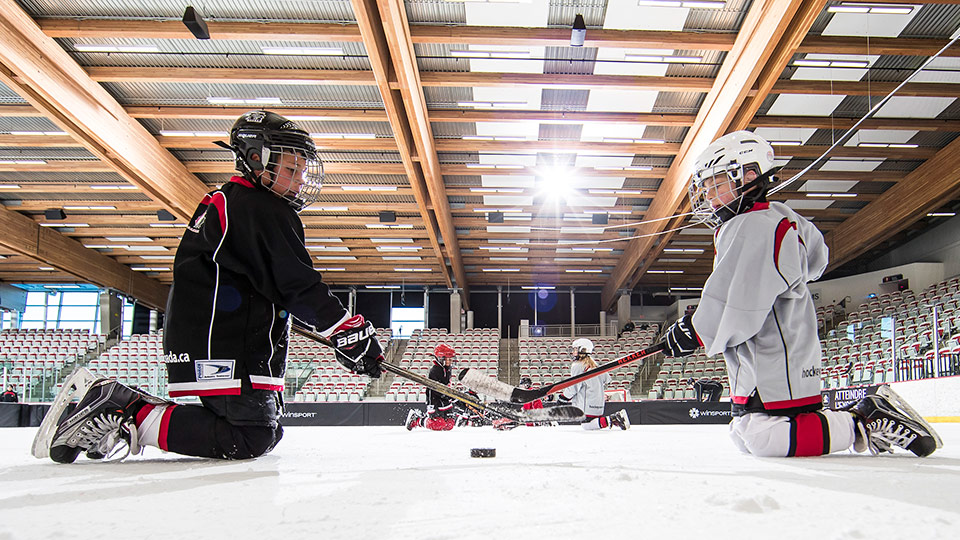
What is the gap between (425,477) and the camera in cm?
201

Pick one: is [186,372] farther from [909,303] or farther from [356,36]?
[909,303]

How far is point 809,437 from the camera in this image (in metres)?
2.73

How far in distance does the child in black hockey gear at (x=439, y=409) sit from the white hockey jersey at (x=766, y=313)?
6.02 metres

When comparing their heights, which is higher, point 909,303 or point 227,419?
point 909,303

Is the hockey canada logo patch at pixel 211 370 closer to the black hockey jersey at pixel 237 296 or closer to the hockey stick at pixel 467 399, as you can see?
the black hockey jersey at pixel 237 296

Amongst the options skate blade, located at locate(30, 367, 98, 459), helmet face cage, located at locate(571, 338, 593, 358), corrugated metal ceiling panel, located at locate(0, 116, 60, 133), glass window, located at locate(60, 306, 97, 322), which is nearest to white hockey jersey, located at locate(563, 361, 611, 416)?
helmet face cage, located at locate(571, 338, 593, 358)

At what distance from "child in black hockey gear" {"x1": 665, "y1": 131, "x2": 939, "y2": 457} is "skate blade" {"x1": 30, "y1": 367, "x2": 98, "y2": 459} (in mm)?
2563

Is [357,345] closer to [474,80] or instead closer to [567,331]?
[474,80]

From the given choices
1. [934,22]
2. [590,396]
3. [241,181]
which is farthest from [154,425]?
[934,22]

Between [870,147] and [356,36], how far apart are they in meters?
11.8

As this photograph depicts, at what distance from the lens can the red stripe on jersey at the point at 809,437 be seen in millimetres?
2727

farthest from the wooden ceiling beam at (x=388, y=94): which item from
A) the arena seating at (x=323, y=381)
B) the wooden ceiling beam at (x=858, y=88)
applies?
the wooden ceiling beam at (x=858, y=88)

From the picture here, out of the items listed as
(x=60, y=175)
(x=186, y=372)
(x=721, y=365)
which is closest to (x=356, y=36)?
(x=186, y=372)

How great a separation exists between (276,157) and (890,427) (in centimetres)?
290
